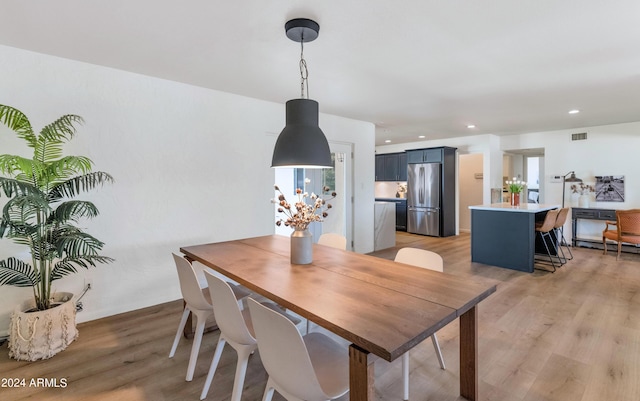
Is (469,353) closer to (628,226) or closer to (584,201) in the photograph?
(628,226)

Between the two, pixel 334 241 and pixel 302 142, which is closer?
pixel 302 142

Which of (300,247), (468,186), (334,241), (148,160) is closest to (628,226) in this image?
(468,186)

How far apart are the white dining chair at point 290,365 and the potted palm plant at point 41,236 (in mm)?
1889

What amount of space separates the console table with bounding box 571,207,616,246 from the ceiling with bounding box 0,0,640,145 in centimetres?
250

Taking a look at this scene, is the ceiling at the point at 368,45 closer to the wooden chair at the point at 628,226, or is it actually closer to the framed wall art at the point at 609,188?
the wooden chair at the point at 628,226

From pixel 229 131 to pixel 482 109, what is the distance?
358 centimetres

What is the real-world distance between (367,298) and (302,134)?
1.19 meters

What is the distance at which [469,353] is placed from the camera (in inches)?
67.0

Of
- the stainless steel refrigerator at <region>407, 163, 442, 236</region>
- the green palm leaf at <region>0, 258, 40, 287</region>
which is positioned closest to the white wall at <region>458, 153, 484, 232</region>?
the stainless steel refrigerator at <region>407, 163, 442, 236</region>

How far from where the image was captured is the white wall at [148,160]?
2648 mm

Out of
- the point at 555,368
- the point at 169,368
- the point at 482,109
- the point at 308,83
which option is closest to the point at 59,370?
the point at 169,368

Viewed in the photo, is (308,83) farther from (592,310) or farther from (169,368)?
(592,310)

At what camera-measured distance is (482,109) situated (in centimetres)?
448

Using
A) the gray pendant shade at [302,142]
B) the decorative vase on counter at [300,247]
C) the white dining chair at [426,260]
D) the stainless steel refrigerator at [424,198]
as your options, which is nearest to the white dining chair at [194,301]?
the decorative vase on counter at [300,247]
